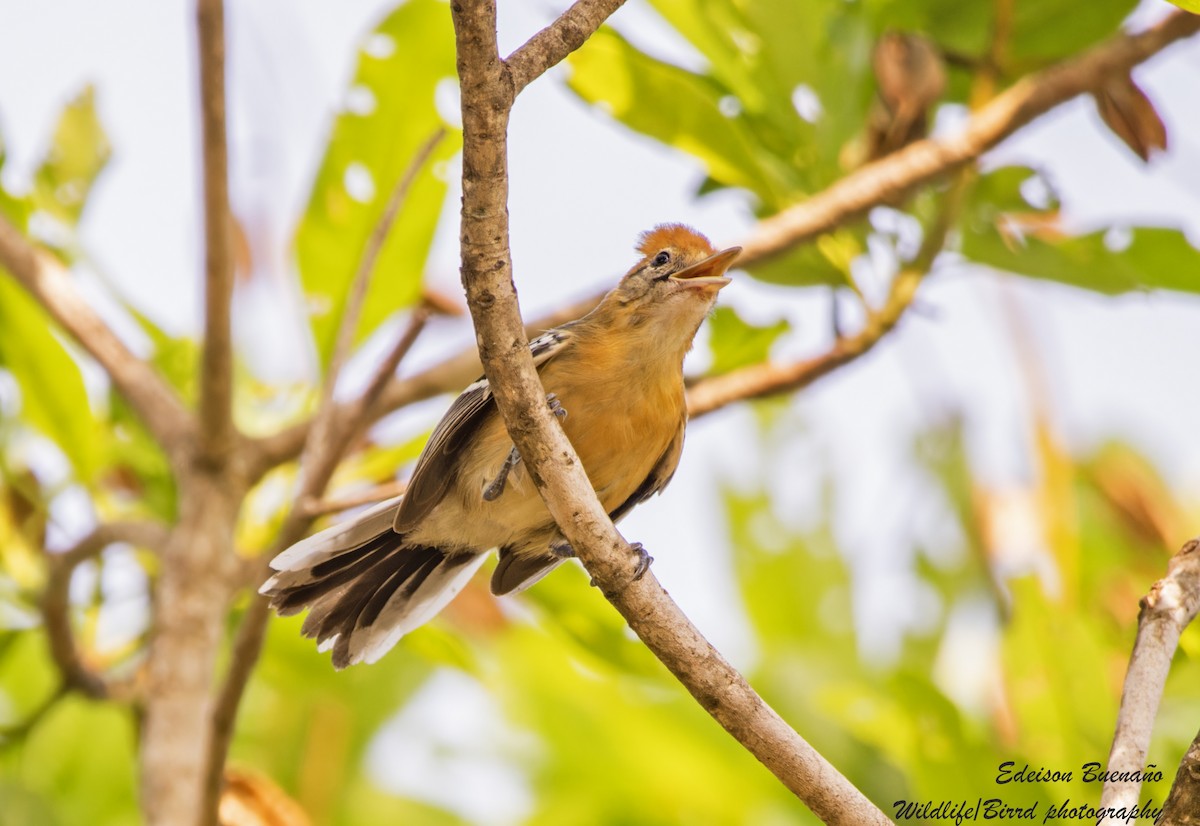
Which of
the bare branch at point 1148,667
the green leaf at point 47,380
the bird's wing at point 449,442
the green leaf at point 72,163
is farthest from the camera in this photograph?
the green leaf at point 72,163

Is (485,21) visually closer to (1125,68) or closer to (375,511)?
(375,511)

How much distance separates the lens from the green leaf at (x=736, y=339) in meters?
4.36

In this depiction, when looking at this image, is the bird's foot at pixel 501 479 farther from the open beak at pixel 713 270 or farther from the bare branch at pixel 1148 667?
the bare branch at pixel 1148 667

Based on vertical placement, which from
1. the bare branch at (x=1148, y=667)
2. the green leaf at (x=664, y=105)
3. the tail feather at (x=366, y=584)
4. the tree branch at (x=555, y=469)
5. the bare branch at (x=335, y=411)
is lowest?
the bare branch at (x=1148, y=667)

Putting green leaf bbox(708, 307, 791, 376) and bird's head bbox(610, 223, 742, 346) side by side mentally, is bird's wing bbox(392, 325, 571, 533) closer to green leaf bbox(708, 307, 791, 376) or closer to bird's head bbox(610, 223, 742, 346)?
bird's head bbox(610, 223, 742, 346)

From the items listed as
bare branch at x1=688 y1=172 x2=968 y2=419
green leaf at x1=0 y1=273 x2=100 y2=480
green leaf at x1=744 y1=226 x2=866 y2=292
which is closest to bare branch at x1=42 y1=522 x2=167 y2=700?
green leaf at x1=0 y1=273 x2=100 y2=480

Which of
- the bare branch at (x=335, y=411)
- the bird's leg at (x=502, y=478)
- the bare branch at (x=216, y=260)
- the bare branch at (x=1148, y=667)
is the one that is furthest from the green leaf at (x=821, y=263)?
the bare branch at (x=1148, y=667)

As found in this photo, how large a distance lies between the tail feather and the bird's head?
1.01 m

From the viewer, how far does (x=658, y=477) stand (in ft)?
14.2

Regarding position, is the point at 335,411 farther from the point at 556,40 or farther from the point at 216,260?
the point at 556,40

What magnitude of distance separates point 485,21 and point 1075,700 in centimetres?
321

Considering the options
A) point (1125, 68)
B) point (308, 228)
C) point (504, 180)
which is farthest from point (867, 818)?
point (308, 228)

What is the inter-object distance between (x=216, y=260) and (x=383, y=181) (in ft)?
3.84

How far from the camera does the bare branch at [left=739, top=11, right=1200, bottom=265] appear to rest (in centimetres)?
397
